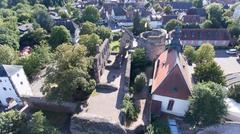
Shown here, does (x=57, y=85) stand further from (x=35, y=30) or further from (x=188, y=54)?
(x=35, y=30)

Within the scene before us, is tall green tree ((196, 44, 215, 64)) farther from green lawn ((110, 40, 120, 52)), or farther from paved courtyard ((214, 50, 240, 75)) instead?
green lawn ((110, 40, 120, 52))

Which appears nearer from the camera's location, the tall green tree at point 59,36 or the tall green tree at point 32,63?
the tall green tree at point 32,63

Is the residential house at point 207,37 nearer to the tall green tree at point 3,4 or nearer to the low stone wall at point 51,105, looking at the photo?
the low stone wall at point 51,105

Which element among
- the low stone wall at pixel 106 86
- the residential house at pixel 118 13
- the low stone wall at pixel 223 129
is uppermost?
the residential house at pixel 118 13

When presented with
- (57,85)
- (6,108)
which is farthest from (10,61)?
(57,85)

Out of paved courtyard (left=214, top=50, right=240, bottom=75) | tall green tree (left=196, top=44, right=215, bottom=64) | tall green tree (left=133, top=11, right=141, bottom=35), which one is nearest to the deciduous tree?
tall green tree (left=196, top=44, right=215, bottom=64)

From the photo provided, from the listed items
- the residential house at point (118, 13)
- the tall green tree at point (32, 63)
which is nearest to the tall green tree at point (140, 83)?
the tall green tree at point (32, 63)

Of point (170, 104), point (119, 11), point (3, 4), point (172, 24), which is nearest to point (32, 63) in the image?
point (170, 104)
